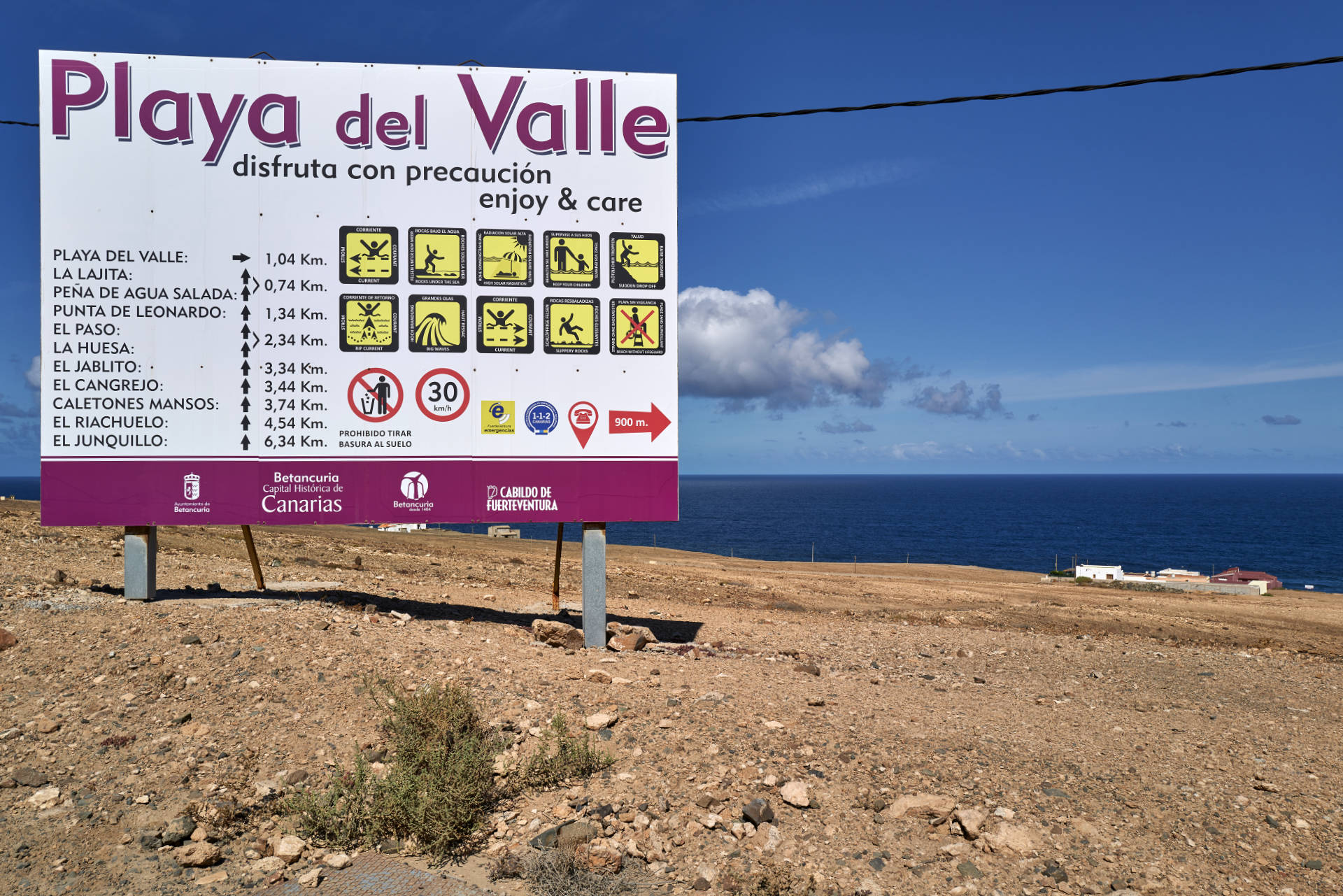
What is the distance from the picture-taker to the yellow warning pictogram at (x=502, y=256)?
1042cm

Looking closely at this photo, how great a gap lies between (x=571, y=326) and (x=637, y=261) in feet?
4.36

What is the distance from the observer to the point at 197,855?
4.99m

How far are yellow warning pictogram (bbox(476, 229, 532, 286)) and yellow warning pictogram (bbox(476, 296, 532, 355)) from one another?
0.26 meters

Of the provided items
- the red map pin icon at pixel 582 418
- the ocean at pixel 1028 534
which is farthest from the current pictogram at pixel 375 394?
the ocean at pixel 1028 534

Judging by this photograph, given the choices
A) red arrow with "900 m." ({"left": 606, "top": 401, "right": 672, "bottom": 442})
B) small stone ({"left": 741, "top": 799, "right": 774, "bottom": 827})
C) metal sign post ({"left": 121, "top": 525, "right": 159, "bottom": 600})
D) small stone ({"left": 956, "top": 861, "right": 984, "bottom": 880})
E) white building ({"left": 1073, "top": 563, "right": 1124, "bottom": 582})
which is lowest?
white building ({"left": 1073, "top": 563, "right": 1124, "bottom": 582})

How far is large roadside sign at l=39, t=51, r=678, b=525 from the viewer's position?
1002 cm

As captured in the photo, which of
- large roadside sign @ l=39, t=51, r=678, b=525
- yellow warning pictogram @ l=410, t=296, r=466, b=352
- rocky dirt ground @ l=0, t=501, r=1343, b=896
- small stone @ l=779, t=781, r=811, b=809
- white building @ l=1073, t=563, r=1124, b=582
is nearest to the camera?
rocky dirt ground @ l=0, t=501, r=1343, b=896

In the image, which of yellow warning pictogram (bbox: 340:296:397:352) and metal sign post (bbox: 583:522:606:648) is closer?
yellow warning pictogram (bbox: 340:296:397:352)

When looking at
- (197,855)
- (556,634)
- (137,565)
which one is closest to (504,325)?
(556,634)

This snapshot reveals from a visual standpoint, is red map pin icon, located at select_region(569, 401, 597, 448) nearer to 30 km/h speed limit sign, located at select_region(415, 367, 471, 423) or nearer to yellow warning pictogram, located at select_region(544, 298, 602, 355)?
yellow warning pictogram, located at select_region(544, 298, 602, 355)

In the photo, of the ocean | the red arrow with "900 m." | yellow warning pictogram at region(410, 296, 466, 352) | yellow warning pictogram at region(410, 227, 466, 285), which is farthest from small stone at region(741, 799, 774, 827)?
the ocean

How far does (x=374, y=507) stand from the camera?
1032 centimetres

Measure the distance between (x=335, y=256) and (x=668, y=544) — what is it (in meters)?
72.4

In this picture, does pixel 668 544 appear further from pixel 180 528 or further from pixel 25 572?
pixel 25 572
